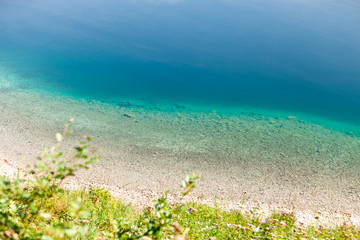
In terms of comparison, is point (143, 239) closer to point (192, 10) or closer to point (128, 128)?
point (128, 128)

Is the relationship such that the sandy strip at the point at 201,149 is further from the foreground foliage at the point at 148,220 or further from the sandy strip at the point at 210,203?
the foreground foliage at the point at 148,220

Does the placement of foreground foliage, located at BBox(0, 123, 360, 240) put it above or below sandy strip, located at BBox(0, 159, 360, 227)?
above

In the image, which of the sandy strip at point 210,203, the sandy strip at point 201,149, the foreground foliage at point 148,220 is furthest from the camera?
the sandy strip at point 201,149

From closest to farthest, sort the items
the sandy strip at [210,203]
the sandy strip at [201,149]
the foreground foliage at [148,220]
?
the foreground foliage at [148,220], the sandy strip at [210,203], the sandy strip at [201,149]

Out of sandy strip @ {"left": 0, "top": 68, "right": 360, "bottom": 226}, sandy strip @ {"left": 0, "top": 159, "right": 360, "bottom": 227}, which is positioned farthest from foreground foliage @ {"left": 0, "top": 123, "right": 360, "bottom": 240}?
sandy strip @ {"left": 0, "top": 68, "right": 360, "bottom": 226}

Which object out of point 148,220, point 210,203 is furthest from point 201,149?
point 148,220

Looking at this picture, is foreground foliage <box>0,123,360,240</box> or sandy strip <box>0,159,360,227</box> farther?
sandy strip <box>0,159,360,227</box>

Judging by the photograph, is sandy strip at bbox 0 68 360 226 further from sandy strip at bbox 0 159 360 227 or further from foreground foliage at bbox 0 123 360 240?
foreground foliage at bbox 0 123 360 240

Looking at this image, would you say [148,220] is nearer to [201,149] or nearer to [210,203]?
[210,203]

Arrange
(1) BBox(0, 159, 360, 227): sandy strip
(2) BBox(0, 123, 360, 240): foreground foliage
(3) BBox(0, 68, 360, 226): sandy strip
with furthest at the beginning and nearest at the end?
(3) BBox(0, 68, 360, 226): sandy strip < (1) BBox(0, 159, 360, 227): sandy strip < (2) BBox(0, 123, 360, 240): foreground foliage

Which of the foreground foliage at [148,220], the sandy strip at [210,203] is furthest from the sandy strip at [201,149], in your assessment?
the foreground foliage at [148,220]


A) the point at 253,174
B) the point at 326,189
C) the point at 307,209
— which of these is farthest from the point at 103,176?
the point at 326,189

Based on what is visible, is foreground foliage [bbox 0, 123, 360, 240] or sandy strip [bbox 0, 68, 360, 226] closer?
foreground foliage [bbox 0, 123, 360, 240]

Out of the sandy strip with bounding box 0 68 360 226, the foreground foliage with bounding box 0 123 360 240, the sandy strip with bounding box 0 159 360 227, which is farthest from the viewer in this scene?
the sandy strip with bounding box 0 68 360 226
